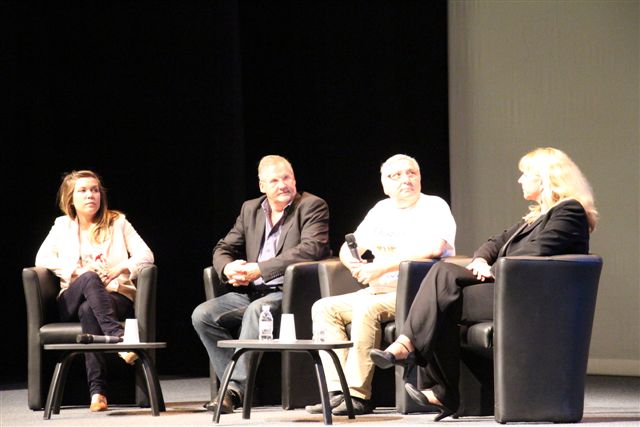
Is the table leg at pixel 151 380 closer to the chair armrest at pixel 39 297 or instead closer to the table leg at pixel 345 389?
the chair armrest at pixel 39 297

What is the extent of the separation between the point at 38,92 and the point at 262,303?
2970 millimetres

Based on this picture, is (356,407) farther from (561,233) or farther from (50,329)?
(50,329)

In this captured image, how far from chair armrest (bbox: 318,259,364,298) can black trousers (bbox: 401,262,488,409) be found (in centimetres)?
72

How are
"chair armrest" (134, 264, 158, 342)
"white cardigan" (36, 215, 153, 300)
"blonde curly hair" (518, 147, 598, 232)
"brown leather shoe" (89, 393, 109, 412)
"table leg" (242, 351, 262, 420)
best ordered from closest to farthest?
1. "blonde curly hair" (518, 147, 598, 232)
2. "table leg" (242, 351, 262, 420)
3. "brown leather shoe" (89, 393, 109, 412)
4. "chair armrest" (134, 264, 158, 342)
5. "white cardigan" (36, 215, 153, 300)

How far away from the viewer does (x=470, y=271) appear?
4.66 metres

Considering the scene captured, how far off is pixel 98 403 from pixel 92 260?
2.51 feet

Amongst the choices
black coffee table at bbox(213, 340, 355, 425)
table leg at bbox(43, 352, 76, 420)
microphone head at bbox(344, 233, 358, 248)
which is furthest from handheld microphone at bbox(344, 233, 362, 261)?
table leg at bbox(43, 352, 76, 420)

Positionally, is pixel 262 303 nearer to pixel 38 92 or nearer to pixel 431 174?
pixel 431 174

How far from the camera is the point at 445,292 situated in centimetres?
454

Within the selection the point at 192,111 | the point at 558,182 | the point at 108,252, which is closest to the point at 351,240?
the point at 558,182

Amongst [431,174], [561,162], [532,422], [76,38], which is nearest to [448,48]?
[431,174]

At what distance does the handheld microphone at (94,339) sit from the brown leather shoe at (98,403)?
420mm

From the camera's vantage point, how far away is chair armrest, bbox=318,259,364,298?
5.27 meters

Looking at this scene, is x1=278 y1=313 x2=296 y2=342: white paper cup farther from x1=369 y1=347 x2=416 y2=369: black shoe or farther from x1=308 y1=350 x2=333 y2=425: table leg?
x1=369 y1=347 x2=416 y2=369: black shoe
